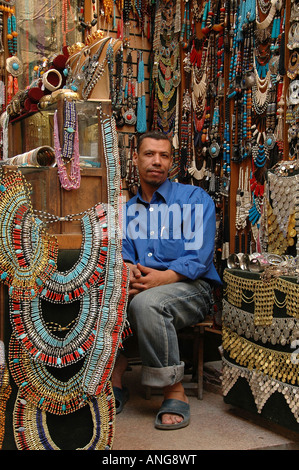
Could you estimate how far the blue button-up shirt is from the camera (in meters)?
2.69

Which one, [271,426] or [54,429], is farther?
[271,426]

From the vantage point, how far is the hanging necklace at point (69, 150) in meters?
2.02

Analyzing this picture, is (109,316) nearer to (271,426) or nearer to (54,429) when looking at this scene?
(54,429)

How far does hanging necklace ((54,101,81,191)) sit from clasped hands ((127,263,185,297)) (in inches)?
29.2

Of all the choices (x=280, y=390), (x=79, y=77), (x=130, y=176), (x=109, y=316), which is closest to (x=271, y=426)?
(x=280, y=390)

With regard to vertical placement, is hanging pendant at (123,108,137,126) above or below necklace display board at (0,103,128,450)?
above

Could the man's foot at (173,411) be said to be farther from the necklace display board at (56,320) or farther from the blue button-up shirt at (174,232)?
the blue button-up shirt at (174,232)

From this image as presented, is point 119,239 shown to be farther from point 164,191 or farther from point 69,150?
point 164,191

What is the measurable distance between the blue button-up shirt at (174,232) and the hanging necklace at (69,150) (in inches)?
33.4

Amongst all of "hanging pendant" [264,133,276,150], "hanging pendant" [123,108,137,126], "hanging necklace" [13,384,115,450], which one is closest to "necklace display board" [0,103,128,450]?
"hanging necklace" [13,384,115,450]

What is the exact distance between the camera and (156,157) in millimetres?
2889

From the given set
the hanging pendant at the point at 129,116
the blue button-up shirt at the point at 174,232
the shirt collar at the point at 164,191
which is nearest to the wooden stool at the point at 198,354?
the blue button-up shirt at the point at 174,232

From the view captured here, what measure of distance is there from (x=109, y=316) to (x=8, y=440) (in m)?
0.57

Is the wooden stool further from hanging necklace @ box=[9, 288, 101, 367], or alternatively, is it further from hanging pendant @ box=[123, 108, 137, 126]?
hanging pendant @ box=[123, 108, 137, 126]
